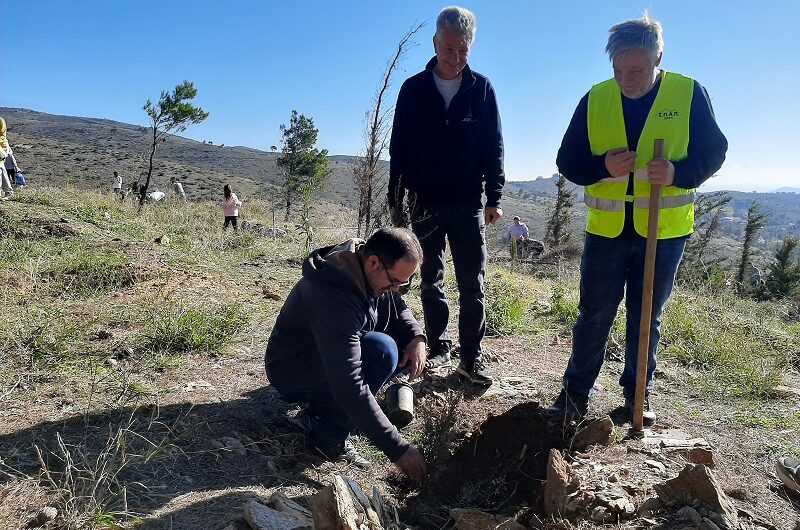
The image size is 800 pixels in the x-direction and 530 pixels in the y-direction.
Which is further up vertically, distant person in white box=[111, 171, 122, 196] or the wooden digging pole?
distant person in white box=[111, 171, 122, 196]

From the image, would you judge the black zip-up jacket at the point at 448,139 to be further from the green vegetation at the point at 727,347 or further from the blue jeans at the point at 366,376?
the green vegetation at the point at 727,347

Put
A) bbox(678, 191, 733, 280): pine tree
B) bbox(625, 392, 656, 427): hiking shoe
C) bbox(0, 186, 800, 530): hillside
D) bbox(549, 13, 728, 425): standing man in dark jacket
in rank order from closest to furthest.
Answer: bbox(0, 186, 800, 530): hillside
bbox(549, 13, 728, 425): standing man in dark jacket
bbox(625, 392, 656, 427): hiking shoe
bbox(678, 191, 733, 280): pine tree

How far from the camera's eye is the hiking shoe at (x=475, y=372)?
3201 millimetres

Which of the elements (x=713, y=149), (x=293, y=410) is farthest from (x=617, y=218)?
(x=293, y=410)

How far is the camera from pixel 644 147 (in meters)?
2.54

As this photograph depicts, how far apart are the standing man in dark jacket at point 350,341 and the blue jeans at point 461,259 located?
569mm

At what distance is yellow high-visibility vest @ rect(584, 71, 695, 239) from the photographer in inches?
97.1

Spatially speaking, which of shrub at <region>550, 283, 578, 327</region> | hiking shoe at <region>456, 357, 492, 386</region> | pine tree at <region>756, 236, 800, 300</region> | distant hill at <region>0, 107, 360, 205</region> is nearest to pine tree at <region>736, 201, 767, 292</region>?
pine tree at <region>756, 236, 800, 300</region>

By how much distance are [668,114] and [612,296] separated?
869 mm

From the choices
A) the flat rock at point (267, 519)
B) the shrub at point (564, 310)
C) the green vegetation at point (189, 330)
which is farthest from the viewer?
the shrub at point (564, 310)

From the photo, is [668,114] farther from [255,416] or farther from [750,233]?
[750,233]

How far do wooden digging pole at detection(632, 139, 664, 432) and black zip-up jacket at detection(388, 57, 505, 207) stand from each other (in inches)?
37.4

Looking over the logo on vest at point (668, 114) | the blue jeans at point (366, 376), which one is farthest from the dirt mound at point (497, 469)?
the logo on vest at point (668, 114)

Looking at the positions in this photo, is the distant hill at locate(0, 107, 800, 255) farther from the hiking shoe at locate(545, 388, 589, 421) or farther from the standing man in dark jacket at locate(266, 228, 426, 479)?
the standing man in dark jacket at locate(266, 228, 426, 479)
